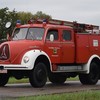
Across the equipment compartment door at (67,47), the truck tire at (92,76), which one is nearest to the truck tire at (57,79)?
the truck tire at (92,76)

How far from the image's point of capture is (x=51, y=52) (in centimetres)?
1703

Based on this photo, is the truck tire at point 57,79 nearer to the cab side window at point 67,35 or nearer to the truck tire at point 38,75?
the cab side window at point 67,35

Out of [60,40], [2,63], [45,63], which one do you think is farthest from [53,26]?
[2,63]

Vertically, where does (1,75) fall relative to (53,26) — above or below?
below

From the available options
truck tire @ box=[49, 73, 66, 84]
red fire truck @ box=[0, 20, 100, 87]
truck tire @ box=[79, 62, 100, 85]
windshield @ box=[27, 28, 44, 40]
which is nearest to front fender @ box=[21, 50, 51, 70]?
red fire truck @ box=[0, 20, 100, 87]

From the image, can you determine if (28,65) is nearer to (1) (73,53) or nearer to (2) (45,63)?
(2) (45,63)

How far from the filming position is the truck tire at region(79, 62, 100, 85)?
63.2 feet

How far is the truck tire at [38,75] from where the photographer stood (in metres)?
16.2

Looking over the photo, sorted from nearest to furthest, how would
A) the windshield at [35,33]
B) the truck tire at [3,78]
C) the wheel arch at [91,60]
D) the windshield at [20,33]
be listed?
the windshield at [35,33]
the truck tire at [3,78]
the windshield at [20,33]
the wheel arch at [91,60]

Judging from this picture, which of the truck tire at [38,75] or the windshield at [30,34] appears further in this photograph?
the windshield at [30,34]

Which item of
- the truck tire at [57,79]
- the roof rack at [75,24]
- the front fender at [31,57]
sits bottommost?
the truck tire at [57,79]

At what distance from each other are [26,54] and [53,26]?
2273mm

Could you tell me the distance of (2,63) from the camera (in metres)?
16.2

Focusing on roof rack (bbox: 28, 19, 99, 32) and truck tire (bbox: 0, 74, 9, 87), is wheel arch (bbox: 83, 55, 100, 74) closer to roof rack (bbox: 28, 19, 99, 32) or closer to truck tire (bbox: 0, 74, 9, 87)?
roof rack (bbox: 28, 19, 99, 32)
